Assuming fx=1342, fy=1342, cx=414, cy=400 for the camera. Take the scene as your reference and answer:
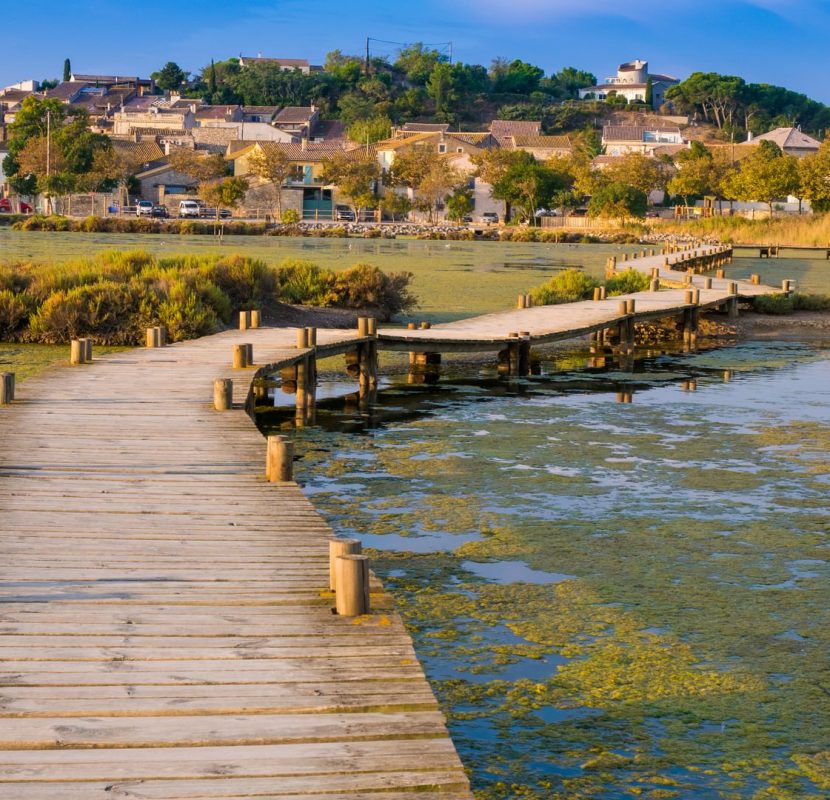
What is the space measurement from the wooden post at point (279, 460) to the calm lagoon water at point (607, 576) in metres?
1.15

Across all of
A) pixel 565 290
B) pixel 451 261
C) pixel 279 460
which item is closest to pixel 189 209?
pixel 451 261

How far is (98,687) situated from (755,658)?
4.42m

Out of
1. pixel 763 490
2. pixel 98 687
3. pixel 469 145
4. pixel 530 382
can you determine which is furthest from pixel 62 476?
pixel 469 145

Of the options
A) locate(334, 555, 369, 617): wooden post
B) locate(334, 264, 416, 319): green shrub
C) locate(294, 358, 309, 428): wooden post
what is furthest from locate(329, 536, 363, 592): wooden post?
locate(334, 264, 416, 319): green shrub

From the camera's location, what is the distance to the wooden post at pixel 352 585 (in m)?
6.69

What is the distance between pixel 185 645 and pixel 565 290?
27.6m

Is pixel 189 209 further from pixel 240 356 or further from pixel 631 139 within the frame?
pixel 240 356

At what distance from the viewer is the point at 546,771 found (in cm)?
676

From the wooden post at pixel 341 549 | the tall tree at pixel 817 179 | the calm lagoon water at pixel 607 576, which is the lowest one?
the calm lagoon water at pixel 607 576

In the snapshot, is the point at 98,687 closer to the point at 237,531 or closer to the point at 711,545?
the point at 237,531

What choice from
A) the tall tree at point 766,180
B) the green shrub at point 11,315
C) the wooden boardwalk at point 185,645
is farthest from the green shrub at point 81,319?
the tall tree at point 766,180

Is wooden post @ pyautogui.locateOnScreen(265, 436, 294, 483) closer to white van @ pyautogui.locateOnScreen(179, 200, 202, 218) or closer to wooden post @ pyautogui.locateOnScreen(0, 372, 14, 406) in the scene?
wooden post @ pyautogui.locateOnScreen(0, 372, 14, 406)

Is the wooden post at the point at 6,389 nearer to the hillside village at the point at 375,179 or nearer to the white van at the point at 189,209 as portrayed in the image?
the hillside village at the point at 375,179

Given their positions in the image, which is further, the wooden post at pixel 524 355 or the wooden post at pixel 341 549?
the wooden post at pixel 524 355
